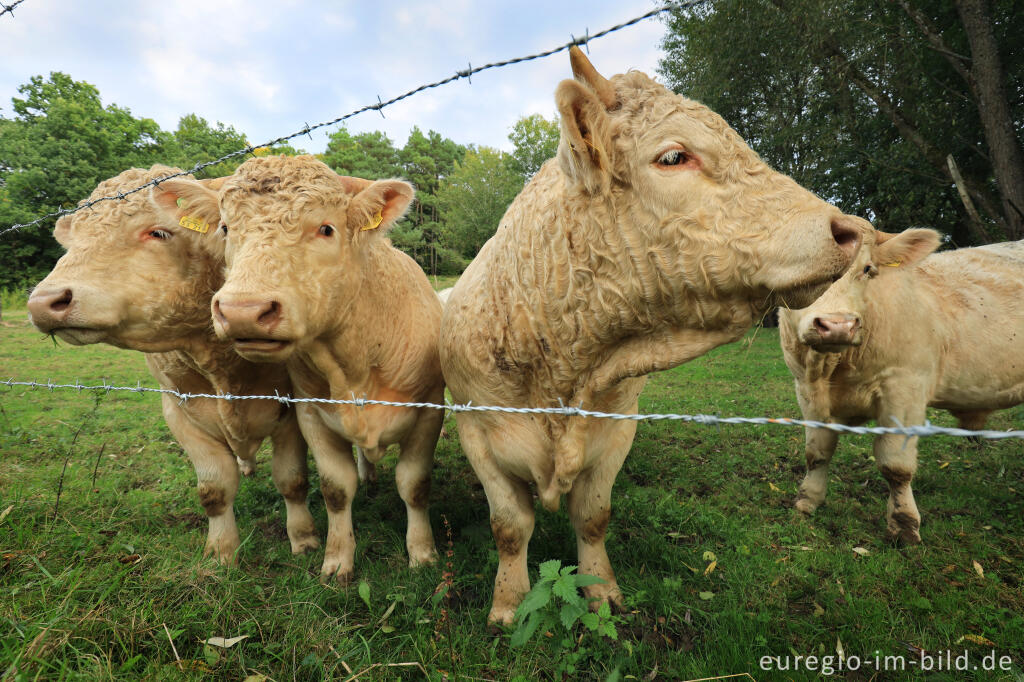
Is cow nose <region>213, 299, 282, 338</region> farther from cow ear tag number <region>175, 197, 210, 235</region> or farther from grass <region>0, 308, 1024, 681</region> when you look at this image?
grass <region>0, 308, 1024, 681</region>

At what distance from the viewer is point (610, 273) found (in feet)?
6.06

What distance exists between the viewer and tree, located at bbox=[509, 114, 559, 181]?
2669 centimetres

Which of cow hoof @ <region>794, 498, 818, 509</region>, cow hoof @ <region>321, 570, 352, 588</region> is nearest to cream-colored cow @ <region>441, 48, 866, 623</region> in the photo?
cow hoof @ <region>321, 570, 352, 588</region>

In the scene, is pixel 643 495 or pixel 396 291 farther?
pixel 643 495

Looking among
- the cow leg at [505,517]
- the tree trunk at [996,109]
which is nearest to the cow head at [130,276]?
the cow leg at [505,517]

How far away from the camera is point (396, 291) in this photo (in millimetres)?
2941

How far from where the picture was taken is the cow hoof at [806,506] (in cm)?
367

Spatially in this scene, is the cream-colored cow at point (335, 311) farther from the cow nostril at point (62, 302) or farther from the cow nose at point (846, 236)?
the cow nose at point (846, 236)

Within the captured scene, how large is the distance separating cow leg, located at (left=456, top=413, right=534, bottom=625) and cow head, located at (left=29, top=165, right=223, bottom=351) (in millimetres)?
1701

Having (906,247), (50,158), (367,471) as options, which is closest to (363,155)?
(50,158)

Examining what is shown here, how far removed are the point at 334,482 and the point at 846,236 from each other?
9.70 ft

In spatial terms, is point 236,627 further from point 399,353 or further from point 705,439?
point 705,439

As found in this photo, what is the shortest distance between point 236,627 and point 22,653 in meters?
0.69

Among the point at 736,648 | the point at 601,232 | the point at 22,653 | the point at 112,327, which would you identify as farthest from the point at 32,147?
the point at 736,648
